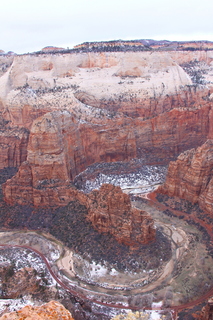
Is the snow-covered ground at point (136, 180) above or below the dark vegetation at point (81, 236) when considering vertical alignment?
above

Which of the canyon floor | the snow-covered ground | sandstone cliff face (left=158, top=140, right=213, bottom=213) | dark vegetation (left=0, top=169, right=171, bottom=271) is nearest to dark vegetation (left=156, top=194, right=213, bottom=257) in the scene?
the canyon floor

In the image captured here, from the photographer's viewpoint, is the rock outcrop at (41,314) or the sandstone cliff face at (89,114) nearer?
the rock outcrop at (41,314)

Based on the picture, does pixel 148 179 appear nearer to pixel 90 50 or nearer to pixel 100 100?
pixel 100 100

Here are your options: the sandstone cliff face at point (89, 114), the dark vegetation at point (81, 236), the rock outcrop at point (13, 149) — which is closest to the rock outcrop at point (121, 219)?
the dark vegetation at point (81, 236)

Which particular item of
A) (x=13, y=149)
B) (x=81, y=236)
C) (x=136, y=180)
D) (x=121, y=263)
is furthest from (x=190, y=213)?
(x=13, y=149)

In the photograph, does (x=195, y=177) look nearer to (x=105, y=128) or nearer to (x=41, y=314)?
(x=105, y=128)

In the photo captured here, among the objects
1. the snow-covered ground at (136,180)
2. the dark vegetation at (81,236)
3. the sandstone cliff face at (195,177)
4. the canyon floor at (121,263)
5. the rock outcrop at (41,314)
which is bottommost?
the canyon floor at (121,263)

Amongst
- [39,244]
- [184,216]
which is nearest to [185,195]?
[184,216]

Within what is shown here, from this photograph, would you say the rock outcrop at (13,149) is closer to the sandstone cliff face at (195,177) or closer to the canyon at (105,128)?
the canyon at (105,128)

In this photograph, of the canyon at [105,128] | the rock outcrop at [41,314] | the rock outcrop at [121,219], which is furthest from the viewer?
the canyon at [105,128]
